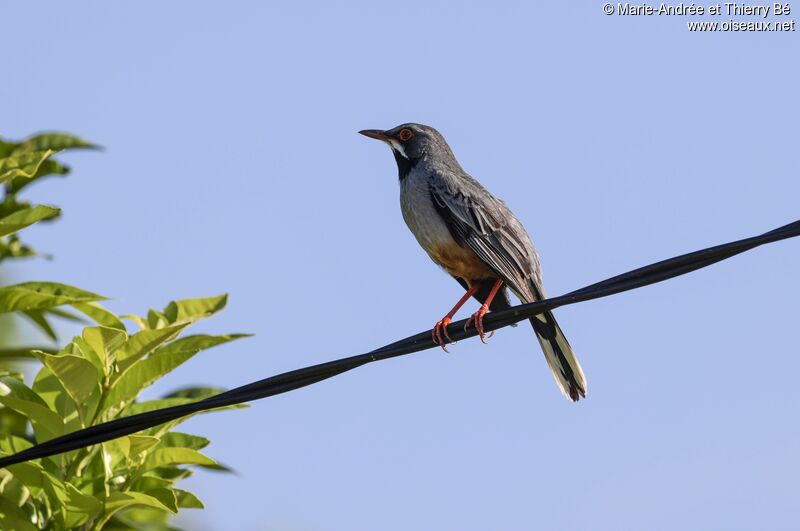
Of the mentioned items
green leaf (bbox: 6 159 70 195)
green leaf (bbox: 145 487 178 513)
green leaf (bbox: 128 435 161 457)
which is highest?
green leaf (bbox: 6 159 70 195)

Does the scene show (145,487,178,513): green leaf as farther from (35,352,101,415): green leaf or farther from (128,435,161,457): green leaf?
(35,352,101,415): green leaf

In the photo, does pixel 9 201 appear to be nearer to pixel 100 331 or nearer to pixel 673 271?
pixel 100 331

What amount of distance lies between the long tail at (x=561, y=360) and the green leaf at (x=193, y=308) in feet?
8.65

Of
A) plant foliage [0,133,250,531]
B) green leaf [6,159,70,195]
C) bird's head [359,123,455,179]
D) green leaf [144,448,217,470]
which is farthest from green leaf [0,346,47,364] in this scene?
bird's head [359,123,455,179]

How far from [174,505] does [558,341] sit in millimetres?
3292

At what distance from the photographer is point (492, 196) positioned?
7.41 metres

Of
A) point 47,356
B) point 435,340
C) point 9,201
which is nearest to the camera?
point 47,356

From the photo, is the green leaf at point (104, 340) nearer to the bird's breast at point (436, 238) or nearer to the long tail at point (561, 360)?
the bird's breast at point (436, 238)

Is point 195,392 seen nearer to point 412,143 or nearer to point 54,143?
point 54,143

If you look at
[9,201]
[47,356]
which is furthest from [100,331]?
[9,201]

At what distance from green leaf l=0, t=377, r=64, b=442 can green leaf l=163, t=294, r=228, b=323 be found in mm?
672

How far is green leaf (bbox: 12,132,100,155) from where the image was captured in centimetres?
555

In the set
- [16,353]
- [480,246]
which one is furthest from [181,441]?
[480,246]

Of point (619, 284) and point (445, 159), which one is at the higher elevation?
point (445, 159)
